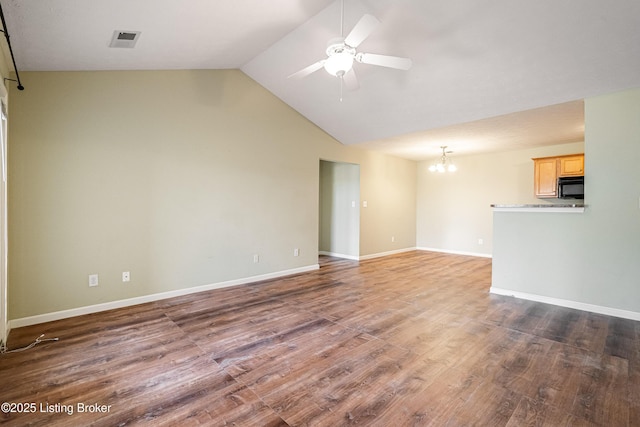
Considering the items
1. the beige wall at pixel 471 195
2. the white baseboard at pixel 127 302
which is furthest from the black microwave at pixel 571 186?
the white baseboard at pixel 127 302

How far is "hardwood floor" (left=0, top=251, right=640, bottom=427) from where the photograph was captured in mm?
1707

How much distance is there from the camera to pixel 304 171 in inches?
210

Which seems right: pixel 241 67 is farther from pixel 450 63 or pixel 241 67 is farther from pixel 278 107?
pixel 450 63

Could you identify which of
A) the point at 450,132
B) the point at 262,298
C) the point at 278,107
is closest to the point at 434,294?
→ the point at 262,298

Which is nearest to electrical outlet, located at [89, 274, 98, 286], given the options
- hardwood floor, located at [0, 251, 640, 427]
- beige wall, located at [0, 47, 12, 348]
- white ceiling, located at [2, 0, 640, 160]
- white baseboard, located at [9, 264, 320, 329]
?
white baseboard, located at [9, 264, 320, 329]

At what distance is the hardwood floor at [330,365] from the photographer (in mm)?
1707

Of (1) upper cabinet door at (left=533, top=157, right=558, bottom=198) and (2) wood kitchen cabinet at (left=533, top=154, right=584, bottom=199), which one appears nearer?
(2) wood kitchen cabinet at (left=533, top=154, right=584, bottom=199)

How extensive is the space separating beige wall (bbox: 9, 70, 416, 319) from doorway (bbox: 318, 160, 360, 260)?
1.32 metres

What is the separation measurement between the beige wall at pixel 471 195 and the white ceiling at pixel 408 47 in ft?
5.85

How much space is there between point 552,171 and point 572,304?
3016mm

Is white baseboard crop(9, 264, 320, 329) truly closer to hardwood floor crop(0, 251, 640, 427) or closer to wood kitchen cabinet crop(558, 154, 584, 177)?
hardwood floor crop(0, 251, 640, 427)

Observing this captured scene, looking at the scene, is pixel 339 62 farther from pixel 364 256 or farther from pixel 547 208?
pixel 364 256

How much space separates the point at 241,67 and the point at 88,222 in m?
2.95

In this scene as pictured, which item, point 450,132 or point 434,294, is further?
point 450,132
